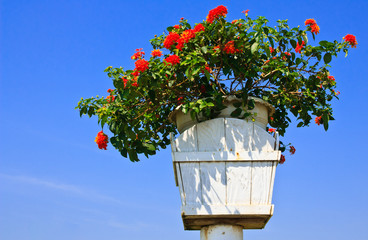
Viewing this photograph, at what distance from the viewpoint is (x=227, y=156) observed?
4.06 meters

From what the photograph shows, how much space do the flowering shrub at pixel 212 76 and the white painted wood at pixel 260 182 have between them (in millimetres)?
507

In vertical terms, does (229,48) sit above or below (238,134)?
above

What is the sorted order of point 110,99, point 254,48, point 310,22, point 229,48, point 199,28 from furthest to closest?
point 110,99
point 310,22
point 199,28
point 229,48
point 254,48

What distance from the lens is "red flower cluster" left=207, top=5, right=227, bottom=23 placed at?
4047mm

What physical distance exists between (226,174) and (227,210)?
0.33m

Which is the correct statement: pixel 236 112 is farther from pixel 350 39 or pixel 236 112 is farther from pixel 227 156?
pixel 350 39

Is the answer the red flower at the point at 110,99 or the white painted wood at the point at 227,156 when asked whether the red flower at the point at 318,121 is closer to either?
the white painted wood at the point at 227,156

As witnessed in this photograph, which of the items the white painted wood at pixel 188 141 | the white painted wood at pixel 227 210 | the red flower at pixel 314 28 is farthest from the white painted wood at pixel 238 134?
the red flower at pixel 314 28

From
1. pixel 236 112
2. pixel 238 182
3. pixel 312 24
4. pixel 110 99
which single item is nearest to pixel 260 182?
pixel 238 182

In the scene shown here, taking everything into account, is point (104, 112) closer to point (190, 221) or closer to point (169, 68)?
point (169, 68)

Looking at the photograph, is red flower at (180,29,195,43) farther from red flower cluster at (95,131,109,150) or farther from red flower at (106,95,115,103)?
red flower cluster at (95,131,109,150)

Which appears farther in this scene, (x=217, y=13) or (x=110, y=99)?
(x=110, y=99)

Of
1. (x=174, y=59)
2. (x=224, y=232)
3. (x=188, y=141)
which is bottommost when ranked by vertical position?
(x=224, y=232)

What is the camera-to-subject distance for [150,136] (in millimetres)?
5266
